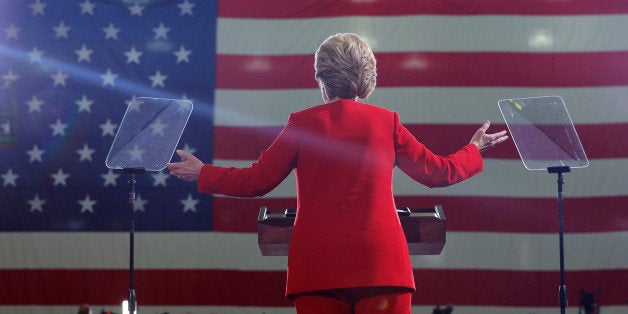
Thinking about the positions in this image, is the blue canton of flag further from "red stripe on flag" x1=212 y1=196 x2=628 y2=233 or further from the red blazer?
the red blazer

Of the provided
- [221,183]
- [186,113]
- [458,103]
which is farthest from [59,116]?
[221,183]

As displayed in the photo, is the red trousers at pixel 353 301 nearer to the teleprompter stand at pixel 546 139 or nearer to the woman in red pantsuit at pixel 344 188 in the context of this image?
the woman in red pantsuit at pixel 344 188

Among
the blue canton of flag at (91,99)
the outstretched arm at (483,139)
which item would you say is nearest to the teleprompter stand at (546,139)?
the outstretched arm at (483,139)

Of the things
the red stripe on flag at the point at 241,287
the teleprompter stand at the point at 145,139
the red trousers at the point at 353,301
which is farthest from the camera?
the red stripe on flag at the point at 241,287

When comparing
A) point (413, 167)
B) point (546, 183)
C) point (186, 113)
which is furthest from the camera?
point (546, 183)

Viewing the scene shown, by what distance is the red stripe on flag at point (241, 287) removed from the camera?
4.08m

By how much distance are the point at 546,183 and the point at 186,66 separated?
2.31 meters

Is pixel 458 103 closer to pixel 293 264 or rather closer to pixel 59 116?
pixel 59 116

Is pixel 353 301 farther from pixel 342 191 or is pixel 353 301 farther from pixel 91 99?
pixel 91 99

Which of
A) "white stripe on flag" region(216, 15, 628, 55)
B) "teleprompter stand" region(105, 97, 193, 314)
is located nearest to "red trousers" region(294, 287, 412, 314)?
"teleprompter stand" region(105, 97, 193, 314)

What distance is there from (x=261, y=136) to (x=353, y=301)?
2.70 metres

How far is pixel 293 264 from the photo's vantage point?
5.32 feet

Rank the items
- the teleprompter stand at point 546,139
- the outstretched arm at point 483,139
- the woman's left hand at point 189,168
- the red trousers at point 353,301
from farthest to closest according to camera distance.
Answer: the teleprompter stand at point 546,139, the outstretched arm at point 483,139, the woman's left hand at point 189,168, the red trousers at point 353,301

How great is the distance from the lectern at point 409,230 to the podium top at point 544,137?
841 millimetres
